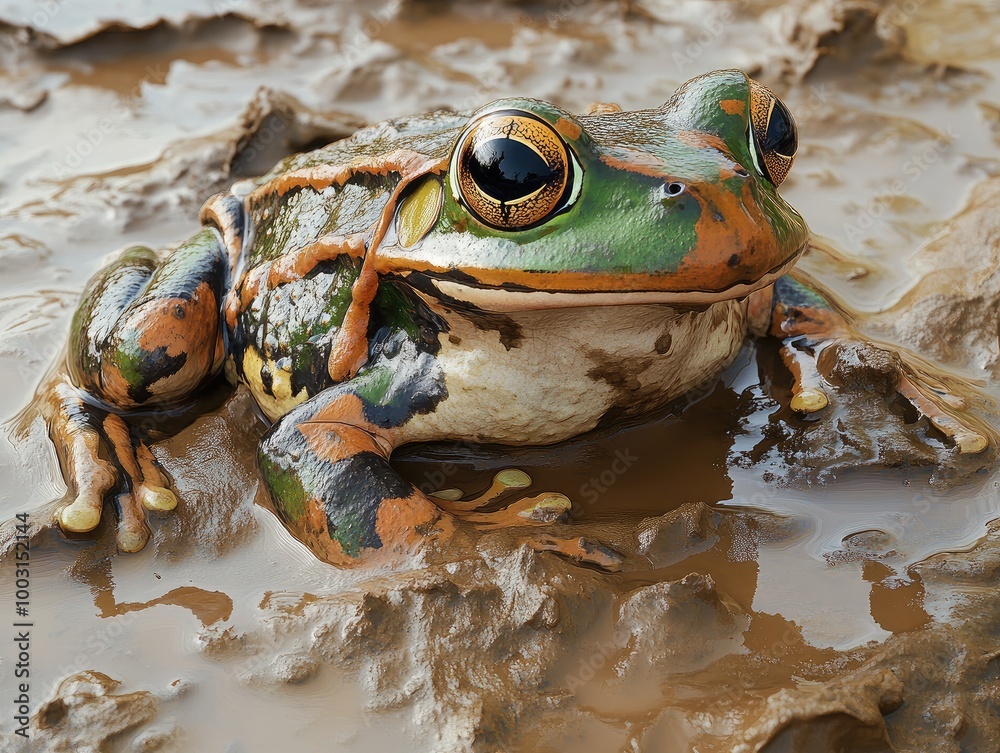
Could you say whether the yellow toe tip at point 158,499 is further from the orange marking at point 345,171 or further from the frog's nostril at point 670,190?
the frog's nostril at point 670,190

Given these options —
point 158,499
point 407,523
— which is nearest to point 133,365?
point 158,499

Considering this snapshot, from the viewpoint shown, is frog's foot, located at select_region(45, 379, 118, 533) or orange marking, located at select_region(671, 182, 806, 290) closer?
orange marking, located at select_region(671, 182, 806, 290)

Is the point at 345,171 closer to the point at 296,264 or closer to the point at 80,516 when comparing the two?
the point at 296,264

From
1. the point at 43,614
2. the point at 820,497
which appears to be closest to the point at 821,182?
the point at 820,497

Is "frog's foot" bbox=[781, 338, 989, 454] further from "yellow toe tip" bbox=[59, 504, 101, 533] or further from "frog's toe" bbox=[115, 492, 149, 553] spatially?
"yellow toe tip" bbox=[59, 504, 101, 533]

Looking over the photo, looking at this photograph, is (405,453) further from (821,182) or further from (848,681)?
(821,182)

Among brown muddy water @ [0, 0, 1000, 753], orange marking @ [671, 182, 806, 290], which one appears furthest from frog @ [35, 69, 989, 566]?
brown muddy water @ [0, 0, 1000, 753]

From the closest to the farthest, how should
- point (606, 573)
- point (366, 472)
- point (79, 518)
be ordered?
point (606, 573) → point (366, 472) → point (79, 518)
